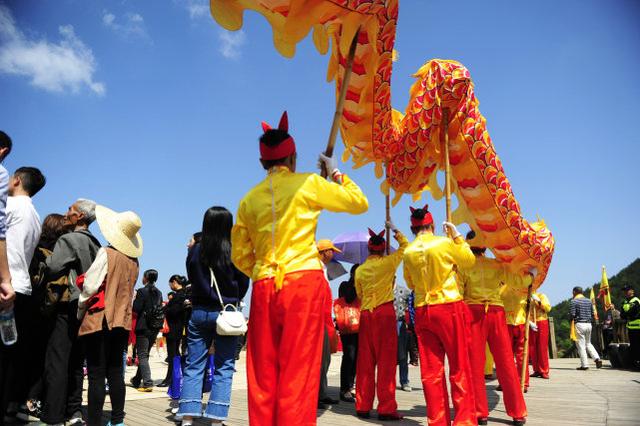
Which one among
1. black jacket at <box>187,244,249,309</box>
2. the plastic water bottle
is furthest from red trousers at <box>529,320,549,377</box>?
the plastic water bottle

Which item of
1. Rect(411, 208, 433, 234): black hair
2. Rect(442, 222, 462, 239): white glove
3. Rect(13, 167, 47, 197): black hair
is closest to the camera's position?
Rect(13, 167, 47, 197): black hair

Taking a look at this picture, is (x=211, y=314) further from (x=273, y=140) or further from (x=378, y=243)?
(x=378, y=243)

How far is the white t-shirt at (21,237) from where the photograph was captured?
3373 mm

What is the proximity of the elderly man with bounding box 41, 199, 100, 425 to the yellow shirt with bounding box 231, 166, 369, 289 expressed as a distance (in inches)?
84.6

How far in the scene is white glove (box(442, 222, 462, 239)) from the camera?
4523 millimetres

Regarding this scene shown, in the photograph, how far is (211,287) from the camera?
425cm

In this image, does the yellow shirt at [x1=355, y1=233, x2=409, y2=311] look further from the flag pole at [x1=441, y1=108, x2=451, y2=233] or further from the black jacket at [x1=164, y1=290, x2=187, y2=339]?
the black jacket at [x1=164, y1=290, x2=187, y2=339]

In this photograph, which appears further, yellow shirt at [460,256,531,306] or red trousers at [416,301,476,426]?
yellow shirt at [460,256,531,306]

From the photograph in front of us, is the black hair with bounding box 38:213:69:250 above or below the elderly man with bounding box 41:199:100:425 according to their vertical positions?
above

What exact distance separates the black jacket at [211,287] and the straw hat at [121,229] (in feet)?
1.91

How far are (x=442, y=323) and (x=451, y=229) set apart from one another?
0.88 meters

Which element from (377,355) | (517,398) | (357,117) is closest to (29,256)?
(357,117)

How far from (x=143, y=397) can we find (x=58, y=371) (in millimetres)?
2507

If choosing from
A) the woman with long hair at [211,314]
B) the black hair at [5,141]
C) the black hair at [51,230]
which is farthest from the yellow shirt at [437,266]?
the black hair at [51,230]
